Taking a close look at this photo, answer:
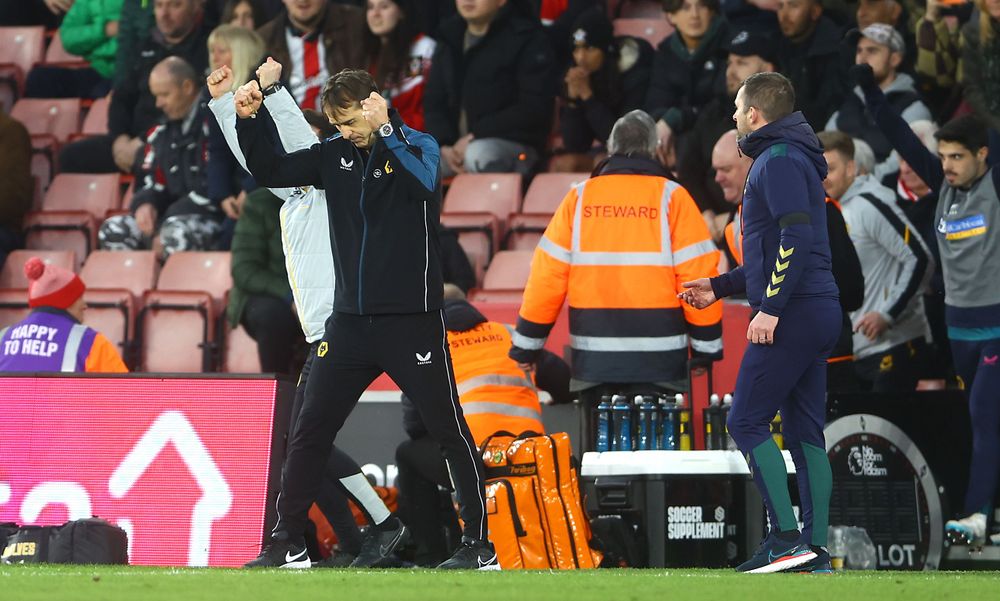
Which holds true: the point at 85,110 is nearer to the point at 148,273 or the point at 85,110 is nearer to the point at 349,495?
the point at 148,273

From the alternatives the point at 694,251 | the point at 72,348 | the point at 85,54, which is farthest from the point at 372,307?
the point at 85,54

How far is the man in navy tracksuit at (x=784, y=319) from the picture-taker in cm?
550

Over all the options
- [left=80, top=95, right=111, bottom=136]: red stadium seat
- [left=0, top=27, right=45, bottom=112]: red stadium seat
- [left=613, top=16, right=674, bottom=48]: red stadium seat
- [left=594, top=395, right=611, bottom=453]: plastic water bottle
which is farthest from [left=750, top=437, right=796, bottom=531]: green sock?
[left=0, top=27, right=45, bottom=112]: red stadium seat

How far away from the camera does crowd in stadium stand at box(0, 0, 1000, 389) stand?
8.44 m

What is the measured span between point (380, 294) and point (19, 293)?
552 cm

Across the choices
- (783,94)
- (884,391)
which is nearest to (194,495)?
(783,94)

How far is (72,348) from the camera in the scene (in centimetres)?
785

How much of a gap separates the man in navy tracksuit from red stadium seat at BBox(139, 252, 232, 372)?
5244 mm

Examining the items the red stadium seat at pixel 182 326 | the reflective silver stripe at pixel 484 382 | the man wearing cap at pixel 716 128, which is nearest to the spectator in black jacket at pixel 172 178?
the red stadium seat at pixel 182 326

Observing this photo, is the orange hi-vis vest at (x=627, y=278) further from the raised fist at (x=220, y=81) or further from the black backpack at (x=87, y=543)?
the black backpack at (x=87, y=543)

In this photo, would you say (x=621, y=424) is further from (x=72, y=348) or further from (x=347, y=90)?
(x=72, y=348)

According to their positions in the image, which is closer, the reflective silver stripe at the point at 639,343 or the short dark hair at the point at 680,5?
the reflective silver stripe at the point at 639,343

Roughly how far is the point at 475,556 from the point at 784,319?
142cm

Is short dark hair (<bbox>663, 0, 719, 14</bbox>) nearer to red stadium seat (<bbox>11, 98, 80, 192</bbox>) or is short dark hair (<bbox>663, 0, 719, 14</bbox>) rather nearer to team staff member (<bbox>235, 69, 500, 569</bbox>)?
team staff member (<bbox>235, 69, 500, 569</bbox>)
